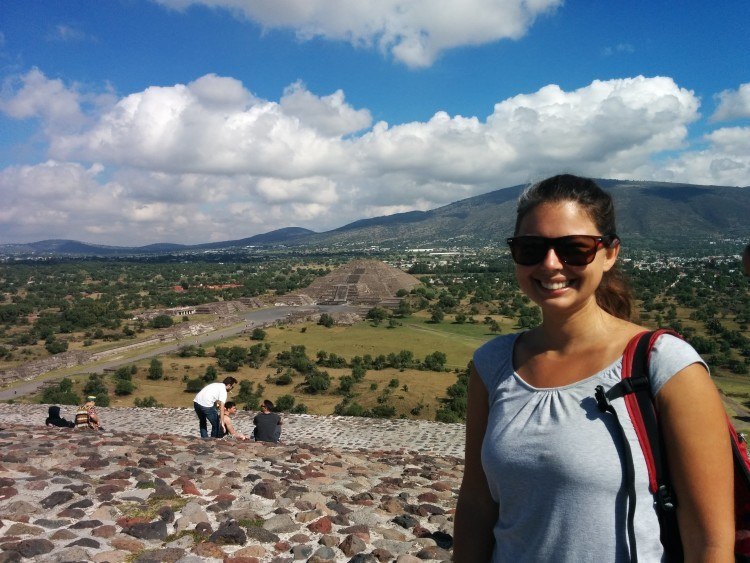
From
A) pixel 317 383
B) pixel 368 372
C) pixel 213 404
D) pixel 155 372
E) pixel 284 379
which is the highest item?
pixel 213 404

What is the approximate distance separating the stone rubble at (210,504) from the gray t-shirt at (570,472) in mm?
2878

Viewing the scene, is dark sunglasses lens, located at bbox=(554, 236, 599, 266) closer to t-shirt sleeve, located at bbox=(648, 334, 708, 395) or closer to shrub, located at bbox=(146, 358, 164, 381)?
t-shirt sleeve, located at bbox=(648, 334, 708, 395)

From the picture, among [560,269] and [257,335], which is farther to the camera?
[257,335]

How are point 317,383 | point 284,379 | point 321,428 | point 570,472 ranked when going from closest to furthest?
point 570,472, point 321,428, point 317,383, point 284,379

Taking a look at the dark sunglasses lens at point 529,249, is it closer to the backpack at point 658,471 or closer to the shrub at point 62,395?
the backpack at point 658,471

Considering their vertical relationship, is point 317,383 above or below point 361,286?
below

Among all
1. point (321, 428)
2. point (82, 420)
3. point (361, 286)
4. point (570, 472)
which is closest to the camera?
point (570, 472)

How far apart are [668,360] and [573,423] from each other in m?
0.30

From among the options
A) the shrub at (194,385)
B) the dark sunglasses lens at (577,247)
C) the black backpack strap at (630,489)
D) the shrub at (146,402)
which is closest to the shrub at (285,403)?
the shrub at (146,402)

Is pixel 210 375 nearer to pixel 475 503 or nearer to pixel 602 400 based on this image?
pixel 475 503

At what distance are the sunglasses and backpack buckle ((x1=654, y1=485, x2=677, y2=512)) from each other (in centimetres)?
70

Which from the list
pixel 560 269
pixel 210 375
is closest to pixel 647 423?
pixel 560 269

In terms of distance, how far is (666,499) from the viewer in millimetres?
1334

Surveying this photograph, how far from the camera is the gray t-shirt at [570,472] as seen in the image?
1359mm
